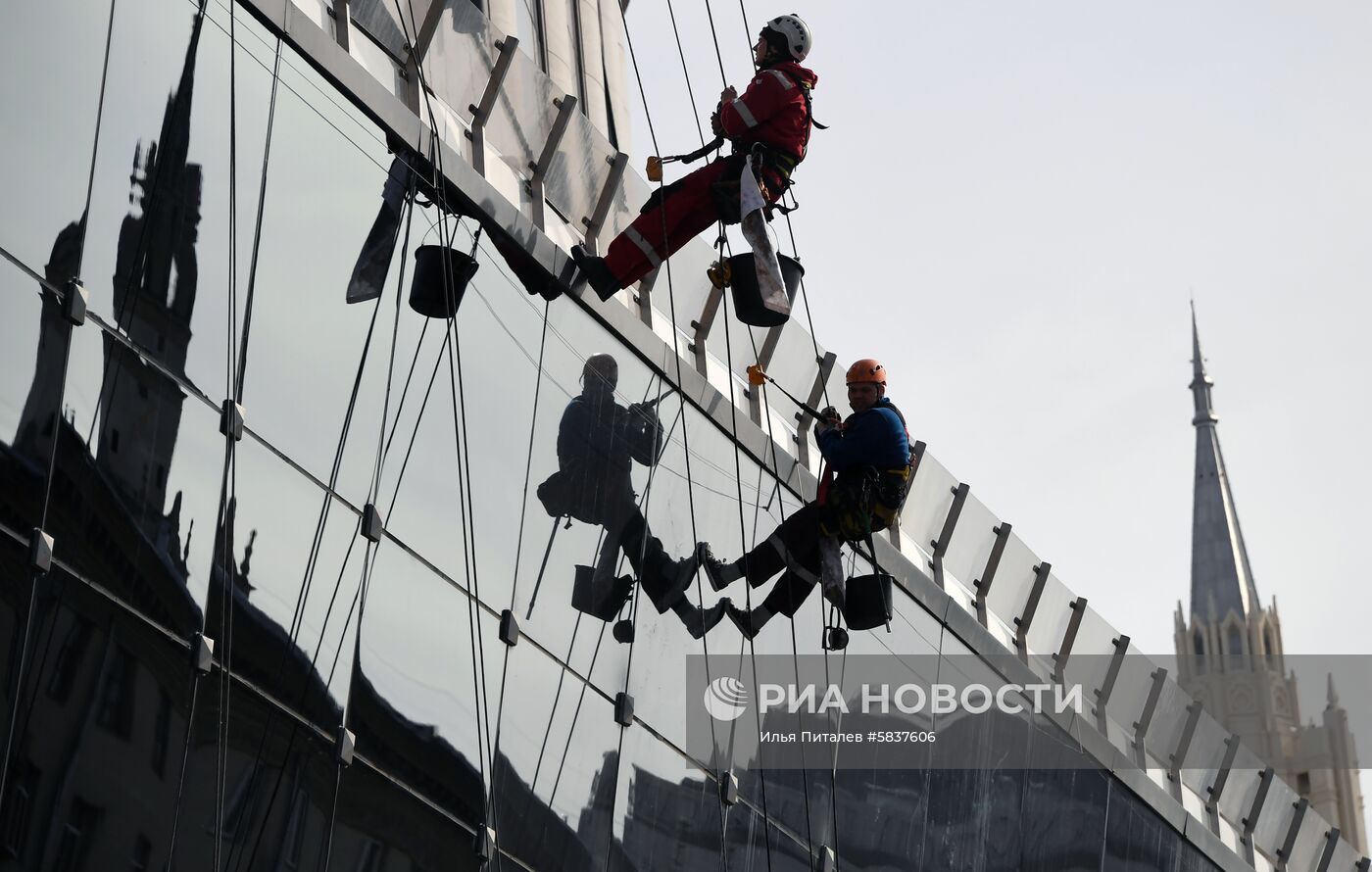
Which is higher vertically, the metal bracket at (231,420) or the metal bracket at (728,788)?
the metal bracket at (231,420)

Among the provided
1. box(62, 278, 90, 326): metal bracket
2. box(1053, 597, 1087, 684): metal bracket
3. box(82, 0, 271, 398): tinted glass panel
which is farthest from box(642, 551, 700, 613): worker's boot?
box(1053, 597, 1087, 684): metal bracket

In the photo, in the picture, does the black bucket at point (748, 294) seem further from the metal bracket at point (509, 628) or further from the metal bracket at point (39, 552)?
the metal bracket at point (39, 552)

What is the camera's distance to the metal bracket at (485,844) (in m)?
9.51

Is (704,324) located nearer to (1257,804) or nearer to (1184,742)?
(1184,742)

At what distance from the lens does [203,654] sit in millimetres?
7918

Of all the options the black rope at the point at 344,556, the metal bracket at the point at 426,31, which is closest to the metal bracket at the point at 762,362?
the metal bracket at the point at 426,31

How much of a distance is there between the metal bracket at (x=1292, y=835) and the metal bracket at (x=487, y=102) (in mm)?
12838

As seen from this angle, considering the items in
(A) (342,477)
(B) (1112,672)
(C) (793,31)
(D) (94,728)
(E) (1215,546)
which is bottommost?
(D) (94,728)

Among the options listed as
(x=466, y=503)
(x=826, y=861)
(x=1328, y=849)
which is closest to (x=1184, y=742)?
(x=1328, y=849)

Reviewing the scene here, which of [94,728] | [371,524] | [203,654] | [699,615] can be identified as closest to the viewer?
[94,728]

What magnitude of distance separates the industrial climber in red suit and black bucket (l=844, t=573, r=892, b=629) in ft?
8.27

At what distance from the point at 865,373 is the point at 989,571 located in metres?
4.76

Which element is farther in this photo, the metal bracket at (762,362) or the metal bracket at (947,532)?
the metal bracket at (947,532)

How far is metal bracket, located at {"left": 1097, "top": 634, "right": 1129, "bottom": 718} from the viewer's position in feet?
56.9
